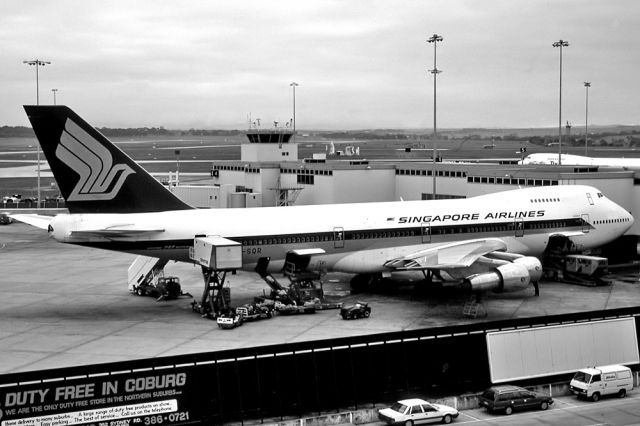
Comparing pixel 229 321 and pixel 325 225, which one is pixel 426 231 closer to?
pixel 325 225

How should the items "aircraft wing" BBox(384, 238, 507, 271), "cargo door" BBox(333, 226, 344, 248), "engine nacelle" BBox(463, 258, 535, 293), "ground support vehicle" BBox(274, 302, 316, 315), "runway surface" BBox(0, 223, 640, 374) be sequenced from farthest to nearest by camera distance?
"cargo door" BBox(333, 226, 344, 248) → "aircraft wing" BBox(384, 238, 507, 271) → "ground support vehicle" BBox(274, 302, 316, 315) → "engine nacelle" BBox(463, 258, 535, 293) → "runway surface" BBox(0, 223, 640, 374)

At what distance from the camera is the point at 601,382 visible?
Answer: 93.4 feet

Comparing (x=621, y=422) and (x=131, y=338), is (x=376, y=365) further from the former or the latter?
(x=131, y=338)

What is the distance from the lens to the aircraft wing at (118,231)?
126 feet

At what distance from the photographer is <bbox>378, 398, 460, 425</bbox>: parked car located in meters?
25.4

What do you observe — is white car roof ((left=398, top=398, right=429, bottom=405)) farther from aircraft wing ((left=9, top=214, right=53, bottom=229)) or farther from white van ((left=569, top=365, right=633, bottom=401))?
aircraft wing ((left=9, top=214, right=53, bottom=229))

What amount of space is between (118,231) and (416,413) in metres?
19.4

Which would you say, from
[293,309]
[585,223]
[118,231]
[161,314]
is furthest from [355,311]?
[585,223]

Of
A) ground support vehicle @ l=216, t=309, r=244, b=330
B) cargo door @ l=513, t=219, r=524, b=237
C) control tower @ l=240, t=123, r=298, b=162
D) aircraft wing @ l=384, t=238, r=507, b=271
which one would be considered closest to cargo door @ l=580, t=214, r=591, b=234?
cargo door @ l=513, t=219, r=524, b=237

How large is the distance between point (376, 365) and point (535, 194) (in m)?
26.7

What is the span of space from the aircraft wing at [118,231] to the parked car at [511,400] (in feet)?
64.8

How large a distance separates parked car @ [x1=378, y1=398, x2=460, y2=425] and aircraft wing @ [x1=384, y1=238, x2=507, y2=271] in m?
17.5

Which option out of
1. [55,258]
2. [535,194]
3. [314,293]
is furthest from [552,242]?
[55,258]

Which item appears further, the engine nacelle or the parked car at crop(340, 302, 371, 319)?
the engine nacelle
